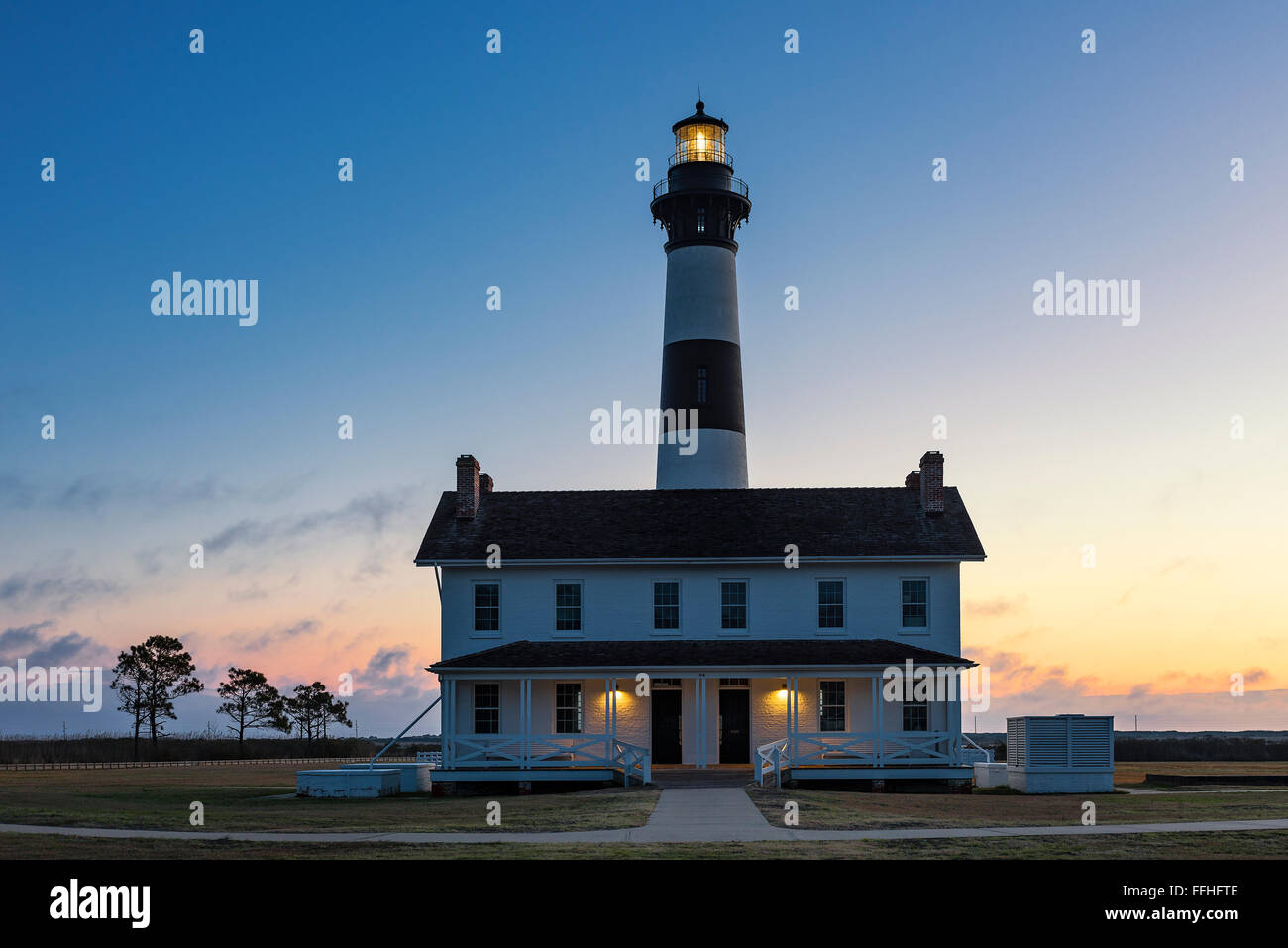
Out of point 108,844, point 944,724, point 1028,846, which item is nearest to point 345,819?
point 108,844

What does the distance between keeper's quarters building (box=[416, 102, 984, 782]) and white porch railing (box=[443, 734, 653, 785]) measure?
0.06 meters

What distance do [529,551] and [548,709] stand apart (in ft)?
13.5

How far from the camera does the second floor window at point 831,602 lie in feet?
103

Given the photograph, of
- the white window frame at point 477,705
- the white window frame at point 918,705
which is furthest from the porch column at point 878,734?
the white window frame at point 477,705

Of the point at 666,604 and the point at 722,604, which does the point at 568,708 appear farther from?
the point at 722,604

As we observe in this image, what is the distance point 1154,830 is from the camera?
16.0 metres

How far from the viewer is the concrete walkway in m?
14.9

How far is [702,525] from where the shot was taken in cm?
3256

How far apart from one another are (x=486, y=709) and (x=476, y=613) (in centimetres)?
255

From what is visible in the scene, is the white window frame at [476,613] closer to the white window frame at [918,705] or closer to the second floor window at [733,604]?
the second floor window at [733,604]

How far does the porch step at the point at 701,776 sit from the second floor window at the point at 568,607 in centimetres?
422

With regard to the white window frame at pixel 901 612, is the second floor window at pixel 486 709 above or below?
below

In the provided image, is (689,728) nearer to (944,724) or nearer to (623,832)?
(944,724)

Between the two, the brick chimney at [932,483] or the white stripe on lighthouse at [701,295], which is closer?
the brick chimney at [932,483]
